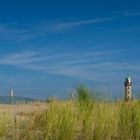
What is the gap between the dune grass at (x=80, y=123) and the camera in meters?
8.62

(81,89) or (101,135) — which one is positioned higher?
(81,89)

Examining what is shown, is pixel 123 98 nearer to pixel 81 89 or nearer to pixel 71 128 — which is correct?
pixel 81 89

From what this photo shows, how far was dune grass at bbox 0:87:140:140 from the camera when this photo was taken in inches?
339

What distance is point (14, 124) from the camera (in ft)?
30.3

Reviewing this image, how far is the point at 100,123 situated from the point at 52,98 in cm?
193

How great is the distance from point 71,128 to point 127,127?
1.57m

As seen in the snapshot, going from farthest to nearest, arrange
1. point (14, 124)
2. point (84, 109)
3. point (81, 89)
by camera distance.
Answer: point (81, 89)
point (84, 109)
point (14, 124)

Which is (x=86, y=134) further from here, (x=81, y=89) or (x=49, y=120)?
(x=81, y=89)

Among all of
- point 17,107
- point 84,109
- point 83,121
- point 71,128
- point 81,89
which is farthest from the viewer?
point 17,107

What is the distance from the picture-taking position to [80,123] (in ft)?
32.6

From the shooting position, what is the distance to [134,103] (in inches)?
406

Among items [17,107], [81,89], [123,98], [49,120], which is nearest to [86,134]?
[49,120]

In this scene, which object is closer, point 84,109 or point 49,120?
point 49,120

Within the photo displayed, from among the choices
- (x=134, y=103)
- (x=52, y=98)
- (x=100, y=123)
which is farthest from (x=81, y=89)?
(x=100, y=123)
